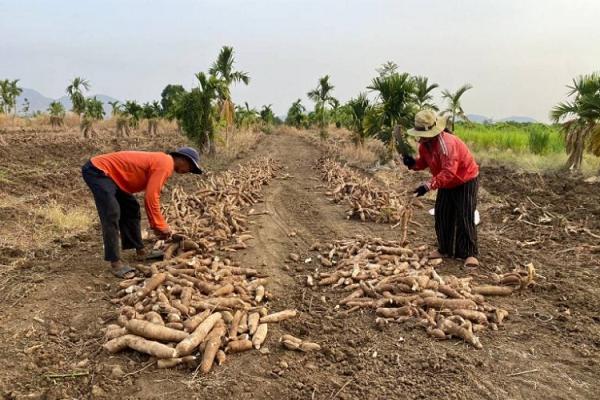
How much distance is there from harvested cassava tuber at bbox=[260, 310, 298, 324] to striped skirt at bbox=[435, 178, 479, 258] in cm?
208

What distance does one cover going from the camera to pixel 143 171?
4395mm

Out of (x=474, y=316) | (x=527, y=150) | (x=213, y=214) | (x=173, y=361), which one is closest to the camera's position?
(x=173, y=361)

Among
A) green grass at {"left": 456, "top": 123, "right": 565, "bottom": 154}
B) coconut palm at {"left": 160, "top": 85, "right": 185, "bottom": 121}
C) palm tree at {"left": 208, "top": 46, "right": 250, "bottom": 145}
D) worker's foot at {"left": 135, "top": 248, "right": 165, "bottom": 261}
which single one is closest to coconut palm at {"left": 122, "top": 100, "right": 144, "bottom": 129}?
coconut palm at {"left": 160, "top": 85, "right": 185, "bottom": 121}

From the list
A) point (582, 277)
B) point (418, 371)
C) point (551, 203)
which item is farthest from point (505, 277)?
point (551, 203)

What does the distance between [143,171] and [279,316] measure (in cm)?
192

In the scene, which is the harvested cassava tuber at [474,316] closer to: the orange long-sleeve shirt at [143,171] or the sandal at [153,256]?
the orange long-sleeve shirt at [143,171]

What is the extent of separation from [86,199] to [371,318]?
6.29 m

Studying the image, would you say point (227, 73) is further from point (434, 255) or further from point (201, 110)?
point (434, 255)

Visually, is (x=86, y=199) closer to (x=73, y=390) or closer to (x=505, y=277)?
(x=73, y=390)

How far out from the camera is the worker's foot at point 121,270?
441cm

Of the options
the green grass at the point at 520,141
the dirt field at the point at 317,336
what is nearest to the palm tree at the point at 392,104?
the green grass at the point at 520,141

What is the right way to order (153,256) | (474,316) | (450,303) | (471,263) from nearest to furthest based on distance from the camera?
(474,316)
(450,303)
(471,263)
(153,256)

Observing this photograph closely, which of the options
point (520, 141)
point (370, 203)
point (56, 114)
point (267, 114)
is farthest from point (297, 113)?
point (370, 203)

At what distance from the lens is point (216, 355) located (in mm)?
3053
